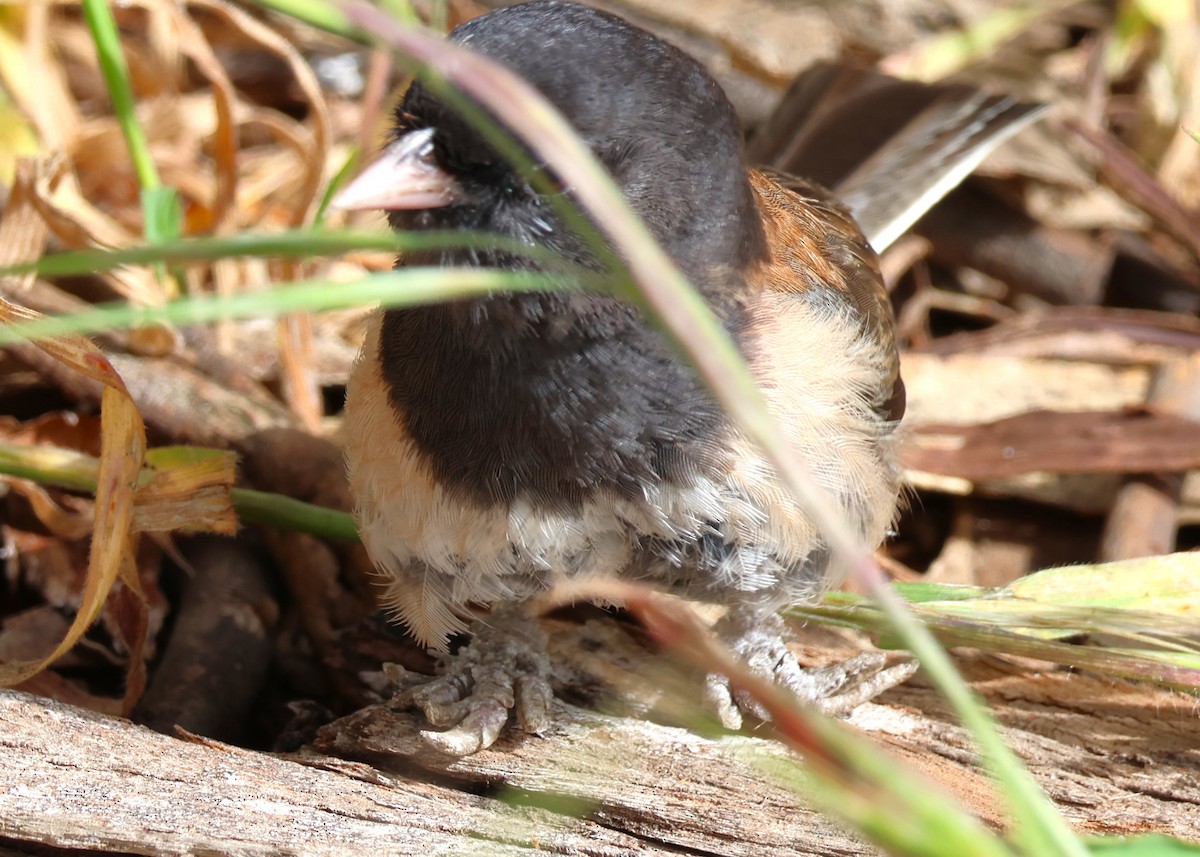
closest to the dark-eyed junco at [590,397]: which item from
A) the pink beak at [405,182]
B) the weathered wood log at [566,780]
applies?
the pink beak at [405,182]

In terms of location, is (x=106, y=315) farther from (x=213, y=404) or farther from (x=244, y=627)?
(x=213, y=404)

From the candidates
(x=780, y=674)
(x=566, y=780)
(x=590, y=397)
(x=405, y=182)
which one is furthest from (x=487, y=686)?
(x=405, y=182)

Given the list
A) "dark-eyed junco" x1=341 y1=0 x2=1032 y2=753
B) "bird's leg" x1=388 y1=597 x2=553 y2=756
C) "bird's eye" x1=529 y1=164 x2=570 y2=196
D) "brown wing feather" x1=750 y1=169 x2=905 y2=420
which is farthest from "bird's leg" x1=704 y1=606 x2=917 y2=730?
"bird's eye" x1=529 y1=164 x2=570 y2=196

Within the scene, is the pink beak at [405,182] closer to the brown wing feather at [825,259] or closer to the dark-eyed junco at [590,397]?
the dark-eyed junco at [590,397]

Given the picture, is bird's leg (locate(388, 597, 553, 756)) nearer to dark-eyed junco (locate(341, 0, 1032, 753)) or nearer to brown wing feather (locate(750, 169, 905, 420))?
dark-eyed junco (locate(341, 0, 1032, 753))

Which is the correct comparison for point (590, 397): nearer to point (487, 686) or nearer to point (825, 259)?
point (487, 686)

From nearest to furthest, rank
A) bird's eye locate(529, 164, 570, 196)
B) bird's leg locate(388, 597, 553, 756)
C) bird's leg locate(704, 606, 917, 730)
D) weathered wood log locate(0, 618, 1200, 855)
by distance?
bird's eye locate(529, 164, 570, 196)
weathered wood log locate(0, 618, 1200, 855)
bird's leg locate(388, 597, 553, 756)
bird's leg locate(704, 606, 917, 730)

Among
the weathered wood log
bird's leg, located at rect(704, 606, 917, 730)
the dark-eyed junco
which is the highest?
the dark-eyed junco
